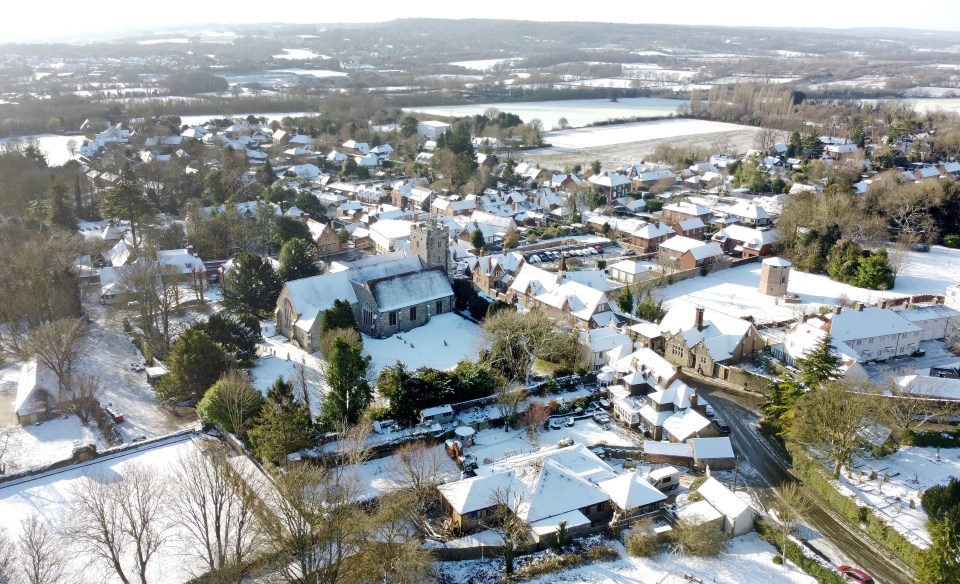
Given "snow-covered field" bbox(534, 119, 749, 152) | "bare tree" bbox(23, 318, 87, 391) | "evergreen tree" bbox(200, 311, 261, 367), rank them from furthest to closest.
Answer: "snow-covered field" bbox(534, 119, 749, 152) → "evergreen tree" bbox(200, 311, 261, 367) → "bare tree" bbox(23, 318, 87, 391)

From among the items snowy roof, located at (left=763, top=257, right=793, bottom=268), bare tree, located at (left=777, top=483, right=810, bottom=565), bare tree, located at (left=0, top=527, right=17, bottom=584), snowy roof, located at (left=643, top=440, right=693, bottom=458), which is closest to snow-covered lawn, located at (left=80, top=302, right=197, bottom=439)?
bare tree, located at (left=0, top=527, right=17, bottom=584)

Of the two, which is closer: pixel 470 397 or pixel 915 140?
pixel 470 397

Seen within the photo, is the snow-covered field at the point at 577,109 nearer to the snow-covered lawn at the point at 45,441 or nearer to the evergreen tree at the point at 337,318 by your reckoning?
the evergreen tree at the point at 337,318

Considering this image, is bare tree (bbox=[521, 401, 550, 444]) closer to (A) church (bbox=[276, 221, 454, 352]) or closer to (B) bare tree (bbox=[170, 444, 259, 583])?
(A) church (bbox=[276, 221, 454, 352])

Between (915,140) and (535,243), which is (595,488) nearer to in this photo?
(535,243)

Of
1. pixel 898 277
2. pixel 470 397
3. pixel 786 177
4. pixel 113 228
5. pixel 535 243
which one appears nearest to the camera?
pixel 470 397

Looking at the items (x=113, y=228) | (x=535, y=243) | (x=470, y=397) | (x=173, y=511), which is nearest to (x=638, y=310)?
(x=470, y=397)
